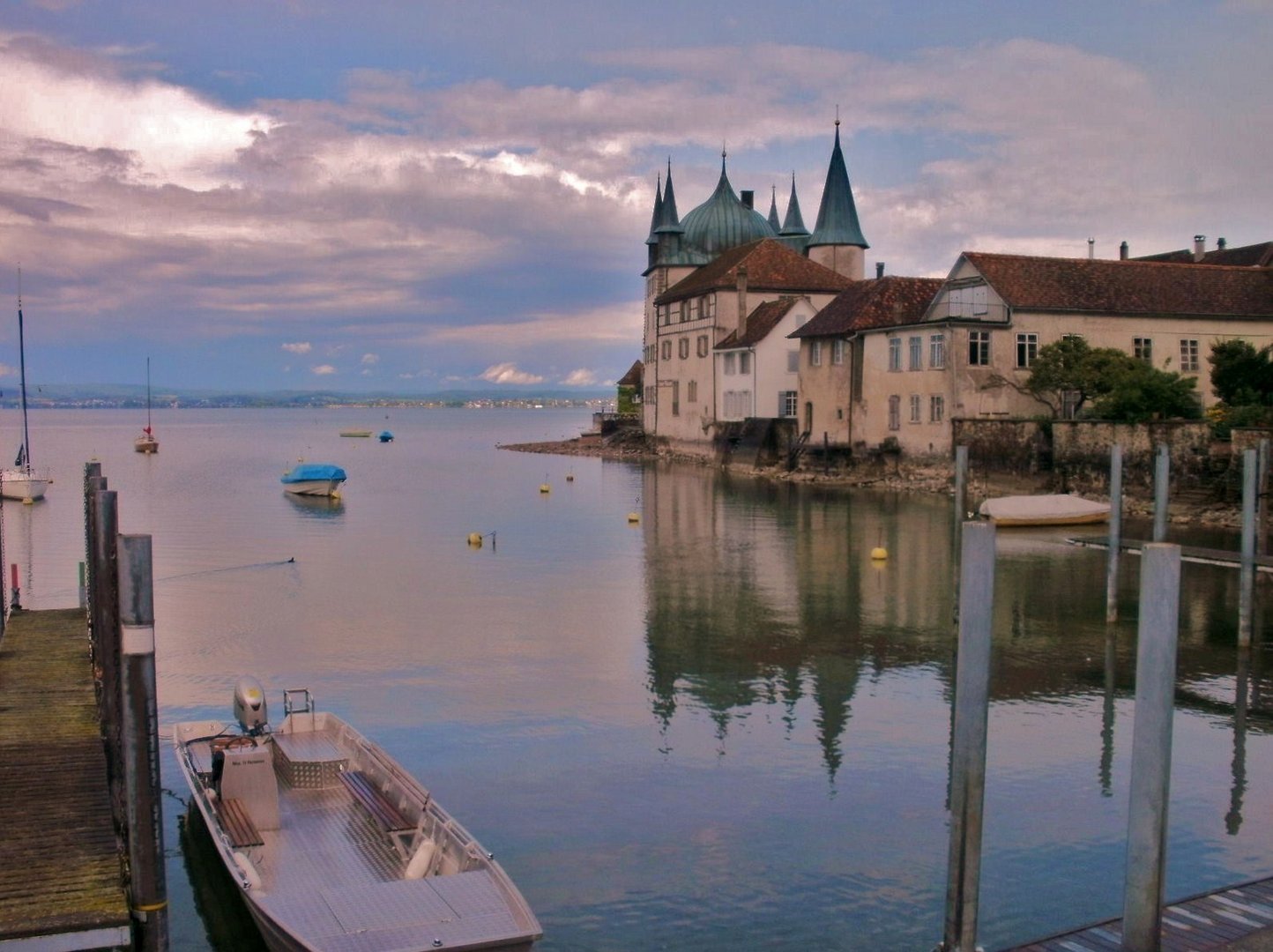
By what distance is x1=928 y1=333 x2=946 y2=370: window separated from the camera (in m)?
55.7

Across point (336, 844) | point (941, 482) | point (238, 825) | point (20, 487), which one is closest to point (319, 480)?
point (20, 487)

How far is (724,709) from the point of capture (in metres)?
20.7

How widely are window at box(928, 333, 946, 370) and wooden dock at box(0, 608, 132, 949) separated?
4482 cm

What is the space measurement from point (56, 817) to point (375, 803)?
13.5 ft

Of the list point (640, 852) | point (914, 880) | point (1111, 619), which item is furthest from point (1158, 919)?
point (1111, 619)

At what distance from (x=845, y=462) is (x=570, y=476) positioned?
57.8 feet

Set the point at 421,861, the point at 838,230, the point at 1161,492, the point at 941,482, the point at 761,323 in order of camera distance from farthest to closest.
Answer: the point at 838,230
the point at 761,323
the point at 941,482
the point at 1161,492
the point at 421,861

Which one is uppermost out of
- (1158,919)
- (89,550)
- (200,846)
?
(89,550)

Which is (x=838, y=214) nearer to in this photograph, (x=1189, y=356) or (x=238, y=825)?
(x=1189, y=356)

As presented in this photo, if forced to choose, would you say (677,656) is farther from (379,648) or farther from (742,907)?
(742,907)

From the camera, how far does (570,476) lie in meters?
74.6

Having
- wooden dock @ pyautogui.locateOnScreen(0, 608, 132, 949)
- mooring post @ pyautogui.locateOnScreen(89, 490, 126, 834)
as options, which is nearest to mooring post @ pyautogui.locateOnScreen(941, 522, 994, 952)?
wooden dock @ pyautogui.locateOnScreen(0, 608, 132, 949)

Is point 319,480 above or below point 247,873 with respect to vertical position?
above

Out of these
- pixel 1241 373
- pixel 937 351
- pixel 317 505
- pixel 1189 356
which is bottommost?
pixel 317 505
